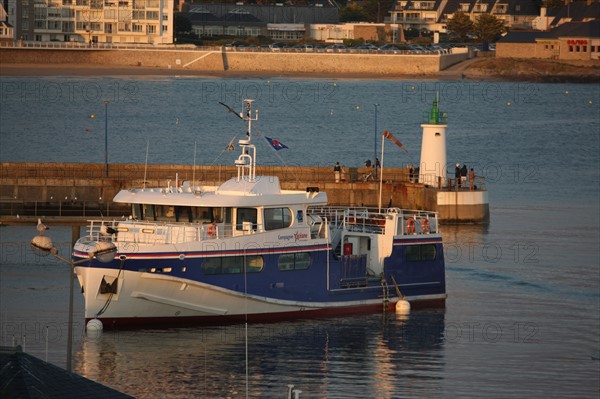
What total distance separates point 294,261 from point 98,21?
533 ft

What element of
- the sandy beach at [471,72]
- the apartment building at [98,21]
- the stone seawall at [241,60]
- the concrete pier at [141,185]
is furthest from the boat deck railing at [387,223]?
the apartment building at [98,21]

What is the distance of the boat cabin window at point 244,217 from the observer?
1447 inches

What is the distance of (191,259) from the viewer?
3572 centimetres

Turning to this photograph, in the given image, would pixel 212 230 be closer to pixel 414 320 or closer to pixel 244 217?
pixel 244 217

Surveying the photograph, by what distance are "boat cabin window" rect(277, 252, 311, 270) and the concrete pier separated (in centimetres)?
1703

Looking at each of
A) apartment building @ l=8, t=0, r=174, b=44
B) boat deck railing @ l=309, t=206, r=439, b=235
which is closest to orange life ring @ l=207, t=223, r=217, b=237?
boat deck railing @ l=309, t=206, r=439, b=235

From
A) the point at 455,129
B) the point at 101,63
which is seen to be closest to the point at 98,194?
the point at 455,129

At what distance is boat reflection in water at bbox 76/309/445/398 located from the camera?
32094 mm

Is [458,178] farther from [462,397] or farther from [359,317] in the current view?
[462,397]

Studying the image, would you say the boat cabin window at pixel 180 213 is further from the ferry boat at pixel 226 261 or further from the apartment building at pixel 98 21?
the apartment building at pixel 98 21

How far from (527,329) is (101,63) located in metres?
145

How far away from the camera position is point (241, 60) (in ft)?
605

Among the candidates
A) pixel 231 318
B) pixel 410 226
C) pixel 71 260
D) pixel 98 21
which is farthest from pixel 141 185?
pixel 98 21

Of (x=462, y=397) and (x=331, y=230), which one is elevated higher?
(x=331, y=230)
